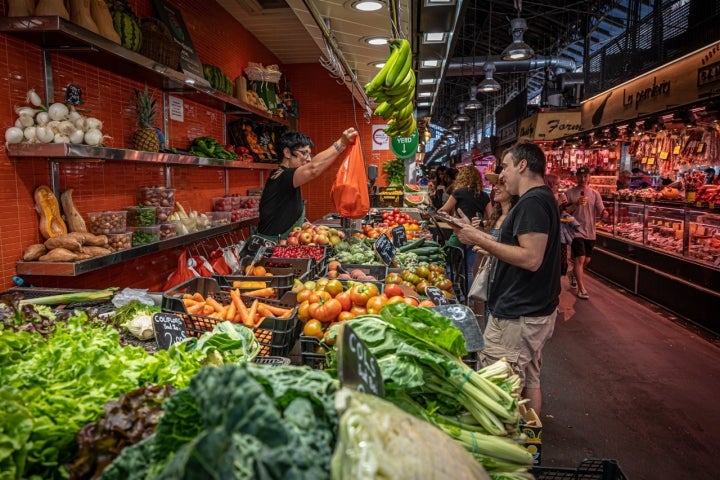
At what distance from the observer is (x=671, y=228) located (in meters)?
7.85

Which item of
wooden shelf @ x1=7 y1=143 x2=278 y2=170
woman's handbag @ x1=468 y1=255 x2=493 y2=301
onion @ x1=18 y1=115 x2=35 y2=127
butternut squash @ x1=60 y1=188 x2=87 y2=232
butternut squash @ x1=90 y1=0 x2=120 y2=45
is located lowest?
woman's handbag @ x1=468 y1=255 x2=493 y2=301

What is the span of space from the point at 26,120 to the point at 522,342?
3974 mm

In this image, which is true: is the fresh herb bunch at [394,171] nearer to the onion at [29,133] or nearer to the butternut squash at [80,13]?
the butternut squash at [80,13]

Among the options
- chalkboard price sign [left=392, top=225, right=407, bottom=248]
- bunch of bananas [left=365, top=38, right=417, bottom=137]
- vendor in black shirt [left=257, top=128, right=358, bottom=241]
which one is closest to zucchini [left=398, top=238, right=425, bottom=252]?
chalkboard price sign [left=392, top=225, right=407, bottom=248]

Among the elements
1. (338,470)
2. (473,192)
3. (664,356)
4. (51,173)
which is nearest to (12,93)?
(51,173)

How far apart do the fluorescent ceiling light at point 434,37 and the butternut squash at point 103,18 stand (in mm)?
3495

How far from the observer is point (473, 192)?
24.5 feet

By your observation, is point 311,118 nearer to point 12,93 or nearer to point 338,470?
point 12,93

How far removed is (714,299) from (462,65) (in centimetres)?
1377

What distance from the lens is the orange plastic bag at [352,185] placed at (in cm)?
469

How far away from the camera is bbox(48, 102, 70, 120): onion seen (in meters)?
3.70

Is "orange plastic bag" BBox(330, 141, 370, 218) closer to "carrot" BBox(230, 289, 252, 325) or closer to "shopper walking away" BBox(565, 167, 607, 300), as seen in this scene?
"carrot" BBox(230, 289, 252, 325)

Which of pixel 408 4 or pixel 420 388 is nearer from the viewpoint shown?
pixel 420 388

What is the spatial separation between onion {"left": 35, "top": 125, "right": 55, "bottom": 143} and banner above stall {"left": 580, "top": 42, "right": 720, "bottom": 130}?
8.25m
